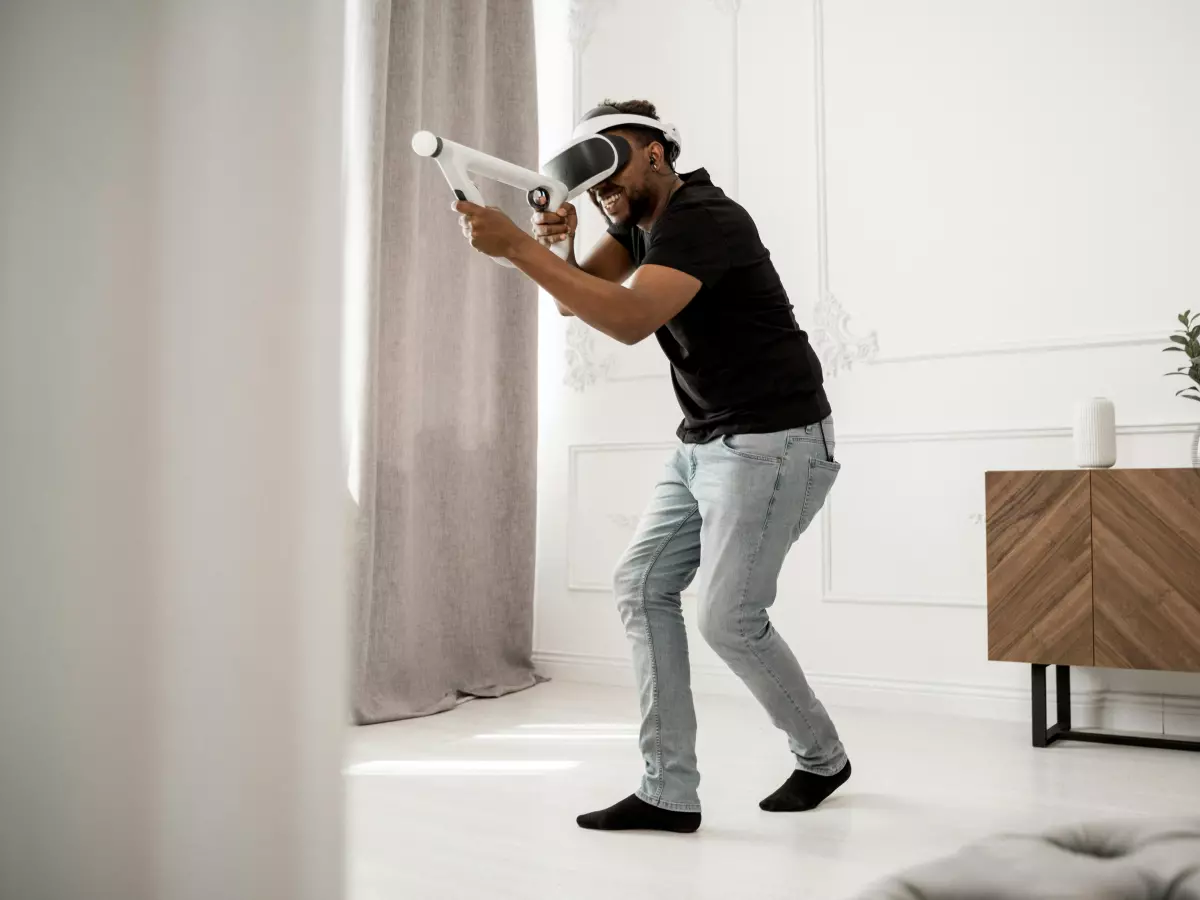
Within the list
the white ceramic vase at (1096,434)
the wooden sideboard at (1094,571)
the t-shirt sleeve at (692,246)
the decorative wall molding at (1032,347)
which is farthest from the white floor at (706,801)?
the decorative wall molding at (1032,347)

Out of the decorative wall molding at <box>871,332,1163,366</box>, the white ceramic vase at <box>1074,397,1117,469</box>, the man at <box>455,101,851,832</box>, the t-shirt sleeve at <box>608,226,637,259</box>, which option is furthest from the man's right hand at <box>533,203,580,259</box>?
the decorative wall molding at <box>871,332,1163,366</box>

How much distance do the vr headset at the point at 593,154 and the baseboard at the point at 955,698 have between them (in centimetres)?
188

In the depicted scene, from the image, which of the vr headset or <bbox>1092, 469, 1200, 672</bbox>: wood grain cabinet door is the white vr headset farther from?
<bbox>1092, 469, 1200, 672</bbox>: wood grain cabinet door

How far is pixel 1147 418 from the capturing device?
8.75 ft

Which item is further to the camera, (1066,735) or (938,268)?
(938,268)

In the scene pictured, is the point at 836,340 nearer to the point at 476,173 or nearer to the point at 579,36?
the point at 579,36

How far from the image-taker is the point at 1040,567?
7.89 feet

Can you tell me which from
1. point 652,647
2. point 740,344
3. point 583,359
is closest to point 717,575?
point 652,647

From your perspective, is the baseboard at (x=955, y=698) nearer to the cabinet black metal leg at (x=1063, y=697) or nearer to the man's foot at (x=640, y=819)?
the cabinet black metal leg at (x=1063, y=697)

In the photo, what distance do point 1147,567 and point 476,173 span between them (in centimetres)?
174

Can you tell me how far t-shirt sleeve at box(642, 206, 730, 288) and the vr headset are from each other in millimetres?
178

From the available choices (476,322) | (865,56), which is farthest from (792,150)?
(476,322)

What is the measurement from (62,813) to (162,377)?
14cm

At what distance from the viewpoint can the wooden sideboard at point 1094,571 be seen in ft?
7.43
